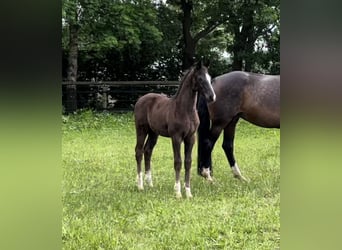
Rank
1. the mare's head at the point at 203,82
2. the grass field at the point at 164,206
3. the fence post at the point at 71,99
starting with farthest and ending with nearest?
the fence post at the point at 71,99 < the mare's head at the point at 203,82 < the grass field at the point at 164,206

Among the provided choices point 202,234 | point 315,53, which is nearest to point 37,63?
point 315,53

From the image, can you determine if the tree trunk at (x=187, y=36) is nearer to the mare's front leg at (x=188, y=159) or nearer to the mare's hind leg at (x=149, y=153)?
the mare's hind leg at (x=149, y=153)

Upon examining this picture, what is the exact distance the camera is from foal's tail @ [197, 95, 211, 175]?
3.28m

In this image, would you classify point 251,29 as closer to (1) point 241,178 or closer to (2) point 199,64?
(1) point 241,178

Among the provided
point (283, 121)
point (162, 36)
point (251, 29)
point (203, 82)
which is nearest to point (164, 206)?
point (203, 82)

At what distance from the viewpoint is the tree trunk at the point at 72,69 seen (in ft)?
23.1

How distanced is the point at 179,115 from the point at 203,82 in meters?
0.25

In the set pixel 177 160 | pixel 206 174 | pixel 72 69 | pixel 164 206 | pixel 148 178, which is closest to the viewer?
pixel 164 206

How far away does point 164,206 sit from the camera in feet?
8.11

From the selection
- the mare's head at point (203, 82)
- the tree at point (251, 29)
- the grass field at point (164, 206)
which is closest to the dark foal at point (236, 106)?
the grass field at point (164, 206)

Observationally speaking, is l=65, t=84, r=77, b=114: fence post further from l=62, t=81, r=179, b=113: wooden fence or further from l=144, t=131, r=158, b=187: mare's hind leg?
l=144, t=131, r=158, b=187: mare's hind leg

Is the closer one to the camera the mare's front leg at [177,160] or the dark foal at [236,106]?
the mare's front leg at [177,160]

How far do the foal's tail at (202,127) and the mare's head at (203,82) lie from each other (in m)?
0.65

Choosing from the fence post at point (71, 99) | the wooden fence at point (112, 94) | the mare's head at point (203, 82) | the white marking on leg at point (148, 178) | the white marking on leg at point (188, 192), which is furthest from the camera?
the wooden fence at point (112, 94)
